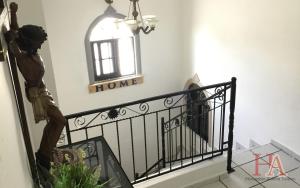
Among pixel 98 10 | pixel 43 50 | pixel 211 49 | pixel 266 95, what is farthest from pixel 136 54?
pixel 43 50

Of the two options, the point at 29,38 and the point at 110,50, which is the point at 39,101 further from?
the point at 110,50

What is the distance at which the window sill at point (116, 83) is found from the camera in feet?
17.9

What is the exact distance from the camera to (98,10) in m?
5.12

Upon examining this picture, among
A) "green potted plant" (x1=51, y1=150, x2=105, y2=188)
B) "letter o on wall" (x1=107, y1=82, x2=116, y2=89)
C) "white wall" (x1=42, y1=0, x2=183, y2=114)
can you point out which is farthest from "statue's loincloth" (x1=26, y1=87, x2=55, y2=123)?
"letter o on wall" (x1=107, y1=82, x2=116, y2=89)

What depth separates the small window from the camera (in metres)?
5.29

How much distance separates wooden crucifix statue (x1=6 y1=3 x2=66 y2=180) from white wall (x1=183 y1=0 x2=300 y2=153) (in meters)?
3.02

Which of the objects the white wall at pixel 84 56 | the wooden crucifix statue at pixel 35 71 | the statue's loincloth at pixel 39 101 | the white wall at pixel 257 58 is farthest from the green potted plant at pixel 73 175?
the white wall at pixel 84 56

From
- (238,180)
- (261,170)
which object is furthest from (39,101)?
(261,170)

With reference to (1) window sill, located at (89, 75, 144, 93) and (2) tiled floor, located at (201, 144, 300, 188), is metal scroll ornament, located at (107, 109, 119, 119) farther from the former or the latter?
(1) window sill, located at (89, 75, 144, 93)

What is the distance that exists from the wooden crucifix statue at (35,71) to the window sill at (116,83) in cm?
383

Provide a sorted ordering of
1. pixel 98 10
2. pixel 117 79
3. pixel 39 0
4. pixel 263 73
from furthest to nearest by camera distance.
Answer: pixel 117 79 → pixel 98 10 → pixel 263 73 → pixel 39 0

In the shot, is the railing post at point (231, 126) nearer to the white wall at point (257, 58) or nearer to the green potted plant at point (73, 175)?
the white wall at point (257, 58)

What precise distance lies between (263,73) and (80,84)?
3.22 meters

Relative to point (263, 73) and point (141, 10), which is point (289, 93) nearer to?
point (263, 73)
